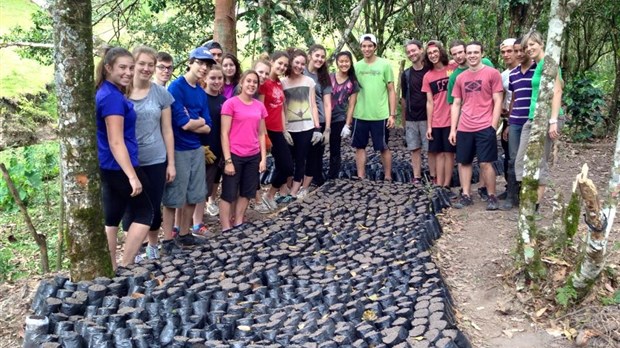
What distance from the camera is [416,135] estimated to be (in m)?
6.43

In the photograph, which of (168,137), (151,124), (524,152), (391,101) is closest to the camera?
(151,124)

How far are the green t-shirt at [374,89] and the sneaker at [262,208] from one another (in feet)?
4.75

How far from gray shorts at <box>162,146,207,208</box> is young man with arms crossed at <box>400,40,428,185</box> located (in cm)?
256

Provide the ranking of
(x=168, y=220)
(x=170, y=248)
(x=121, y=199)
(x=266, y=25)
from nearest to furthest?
1. (x=121, y=199)
2. (x=170, y=248)
3. (x=168, y=220)
4. (x=266, y=25)

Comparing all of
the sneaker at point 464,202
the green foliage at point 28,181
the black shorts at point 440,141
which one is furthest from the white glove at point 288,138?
the green foliage at point 28,181

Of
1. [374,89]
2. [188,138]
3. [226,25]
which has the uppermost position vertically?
[226,25]

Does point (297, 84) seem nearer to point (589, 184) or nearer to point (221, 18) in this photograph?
point (221, 18)

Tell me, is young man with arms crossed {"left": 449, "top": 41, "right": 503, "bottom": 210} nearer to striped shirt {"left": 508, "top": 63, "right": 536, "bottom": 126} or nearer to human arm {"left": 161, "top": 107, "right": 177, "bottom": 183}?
striped shirt {"left": 508, "top": 63, "right": 536, "bottom": 126}

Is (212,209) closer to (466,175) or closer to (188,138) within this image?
(188,138)

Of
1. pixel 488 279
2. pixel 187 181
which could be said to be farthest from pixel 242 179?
pixel 488 279

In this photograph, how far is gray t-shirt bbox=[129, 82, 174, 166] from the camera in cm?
394

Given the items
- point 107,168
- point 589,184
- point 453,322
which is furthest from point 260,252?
point 589,184

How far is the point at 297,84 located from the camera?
18.8 ft

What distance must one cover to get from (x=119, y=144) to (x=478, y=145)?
3.48 meters
